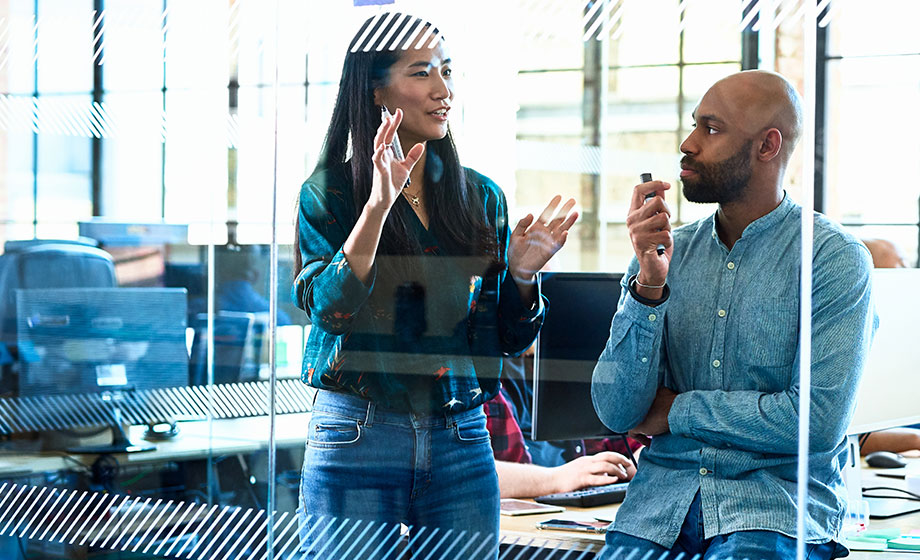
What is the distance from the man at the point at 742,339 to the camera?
142 centimetres

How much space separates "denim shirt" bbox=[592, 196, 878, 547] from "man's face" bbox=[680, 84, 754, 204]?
0.17 feet

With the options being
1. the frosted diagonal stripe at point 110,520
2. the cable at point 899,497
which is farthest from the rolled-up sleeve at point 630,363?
the frosted diagonal stripe at point 110,520

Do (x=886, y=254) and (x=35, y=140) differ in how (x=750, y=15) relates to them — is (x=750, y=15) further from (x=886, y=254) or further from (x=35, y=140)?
(x=35, y=140)

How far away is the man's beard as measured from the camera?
1439mm

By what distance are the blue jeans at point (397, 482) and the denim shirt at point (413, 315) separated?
34 mm

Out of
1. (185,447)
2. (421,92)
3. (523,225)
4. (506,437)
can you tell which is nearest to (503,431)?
(506,437)

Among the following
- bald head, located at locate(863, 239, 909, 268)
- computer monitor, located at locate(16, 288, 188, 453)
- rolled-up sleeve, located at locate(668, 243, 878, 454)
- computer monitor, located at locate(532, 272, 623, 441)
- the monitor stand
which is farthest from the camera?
computer monitor, located at locate(16, 288, 188, 453)

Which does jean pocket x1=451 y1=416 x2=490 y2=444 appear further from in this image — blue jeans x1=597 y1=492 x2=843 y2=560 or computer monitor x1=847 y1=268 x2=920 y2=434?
computer monitor x1=847 y1=268 x2=920 y2=434

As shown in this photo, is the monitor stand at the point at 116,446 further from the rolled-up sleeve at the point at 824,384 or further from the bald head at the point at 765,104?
the bald head at the point at 765,104

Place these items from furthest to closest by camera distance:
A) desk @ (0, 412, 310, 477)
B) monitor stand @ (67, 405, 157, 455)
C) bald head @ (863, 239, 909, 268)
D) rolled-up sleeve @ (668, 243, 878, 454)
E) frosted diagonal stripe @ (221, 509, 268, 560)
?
monitor stand @ (67, 405, 157, 455), desk @ (0, 412, 310, 477), frosted diagonal stripe @ (221, 509, 268, 560), bald head @ (863, 239, 909, 268), rolled-up sleeve @ (668, 243, 878, 454)

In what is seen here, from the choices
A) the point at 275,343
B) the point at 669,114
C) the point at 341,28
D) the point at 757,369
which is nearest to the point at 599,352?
the point at 757,369

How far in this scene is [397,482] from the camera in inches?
63.9

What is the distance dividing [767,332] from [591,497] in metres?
0.47

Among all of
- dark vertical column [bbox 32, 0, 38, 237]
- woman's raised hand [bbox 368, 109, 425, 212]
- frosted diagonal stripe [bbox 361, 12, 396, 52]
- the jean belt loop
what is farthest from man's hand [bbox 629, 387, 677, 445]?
dark vertical column [bbox 32, 0, 38, 237]
